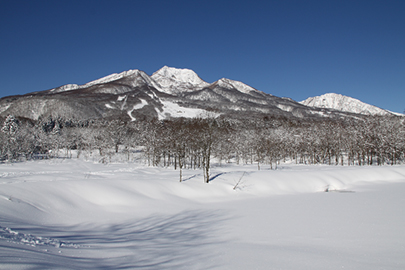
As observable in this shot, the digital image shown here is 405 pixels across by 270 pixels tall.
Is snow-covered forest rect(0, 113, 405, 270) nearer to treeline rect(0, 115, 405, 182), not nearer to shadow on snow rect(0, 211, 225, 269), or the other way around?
shadow on snow rect(0, 211, 225, 269)

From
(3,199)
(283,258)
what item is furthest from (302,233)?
(3,199)

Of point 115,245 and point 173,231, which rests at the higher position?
point 115,245

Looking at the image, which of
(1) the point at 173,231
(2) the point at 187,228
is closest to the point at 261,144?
(2) the point at 187,228

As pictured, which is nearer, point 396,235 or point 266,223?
point 396,235

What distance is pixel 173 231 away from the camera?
430 inches

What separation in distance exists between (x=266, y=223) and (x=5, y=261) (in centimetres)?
1038

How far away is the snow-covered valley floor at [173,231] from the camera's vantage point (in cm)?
634

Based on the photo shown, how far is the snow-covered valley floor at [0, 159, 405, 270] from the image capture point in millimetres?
6340

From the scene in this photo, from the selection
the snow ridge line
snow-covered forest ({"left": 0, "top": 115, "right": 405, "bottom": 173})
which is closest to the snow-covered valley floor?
the snow ridge line

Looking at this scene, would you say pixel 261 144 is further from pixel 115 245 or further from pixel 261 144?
pixel 115 245

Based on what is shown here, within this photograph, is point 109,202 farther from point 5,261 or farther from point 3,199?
point 5,261

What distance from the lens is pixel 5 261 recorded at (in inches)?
165

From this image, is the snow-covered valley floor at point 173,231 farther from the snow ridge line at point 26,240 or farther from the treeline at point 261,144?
the treeline at point 261,144

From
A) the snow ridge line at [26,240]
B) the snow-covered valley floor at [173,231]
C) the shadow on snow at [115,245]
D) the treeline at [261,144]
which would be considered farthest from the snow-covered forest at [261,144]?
the snow ridge line at [26,240]
